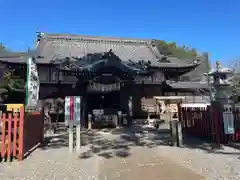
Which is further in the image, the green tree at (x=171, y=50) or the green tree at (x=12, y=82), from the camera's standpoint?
the green tree at (x=171, y=50)

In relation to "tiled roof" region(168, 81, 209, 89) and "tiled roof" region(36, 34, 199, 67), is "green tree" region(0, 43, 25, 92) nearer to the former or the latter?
"tiled roof" region(36, 34, 199, 67)

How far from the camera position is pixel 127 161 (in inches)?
219

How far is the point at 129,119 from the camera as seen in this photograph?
1443 centimetres

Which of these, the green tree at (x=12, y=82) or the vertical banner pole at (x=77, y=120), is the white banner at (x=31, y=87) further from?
the green tree at (x=12, y=82)

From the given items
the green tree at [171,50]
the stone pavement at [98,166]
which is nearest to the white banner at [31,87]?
the stone pavement at [98,166]

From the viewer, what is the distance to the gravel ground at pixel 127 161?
14.9 ft

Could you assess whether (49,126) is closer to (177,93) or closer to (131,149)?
(131,149)

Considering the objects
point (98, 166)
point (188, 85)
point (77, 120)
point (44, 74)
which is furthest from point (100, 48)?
point (98, 166)

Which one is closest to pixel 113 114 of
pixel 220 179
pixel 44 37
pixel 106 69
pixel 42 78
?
pixel 106 69

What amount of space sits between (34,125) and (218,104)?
21.1ft

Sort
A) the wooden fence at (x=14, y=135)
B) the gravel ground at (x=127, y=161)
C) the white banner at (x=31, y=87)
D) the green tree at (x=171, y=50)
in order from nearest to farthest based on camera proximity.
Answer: the gravel ground at (x=127, y=161) < the wooden fence at (x=14, y=135) < the white banner at (x=31, y=87) < the green tree at (x=171, y=50)

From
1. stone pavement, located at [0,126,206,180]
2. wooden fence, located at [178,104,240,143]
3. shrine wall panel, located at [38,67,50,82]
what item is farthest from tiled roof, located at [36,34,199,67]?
stone pavement, located at [0,126,206,180]

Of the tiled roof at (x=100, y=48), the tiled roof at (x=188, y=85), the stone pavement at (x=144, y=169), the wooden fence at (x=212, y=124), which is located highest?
the tiled roof at (x=100, y=48)

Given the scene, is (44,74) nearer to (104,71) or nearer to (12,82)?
(12,82)
